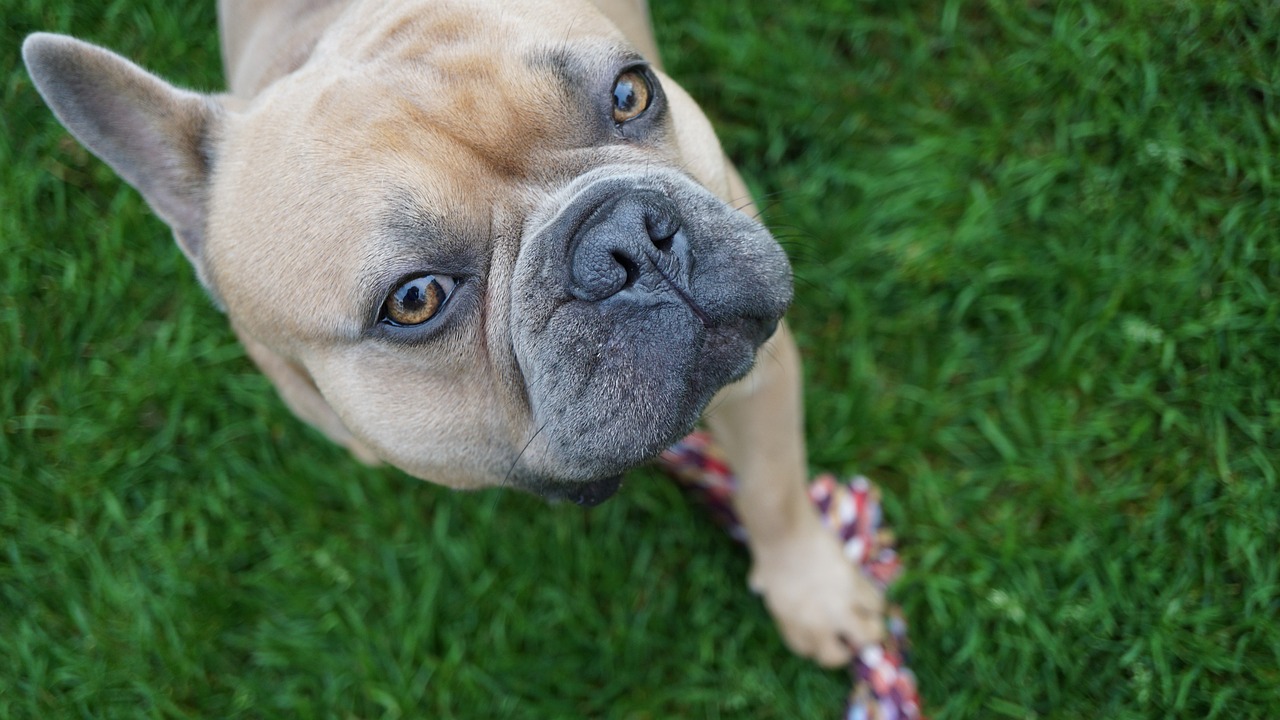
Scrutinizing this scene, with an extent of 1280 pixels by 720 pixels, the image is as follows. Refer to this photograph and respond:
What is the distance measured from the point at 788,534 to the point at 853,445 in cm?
68

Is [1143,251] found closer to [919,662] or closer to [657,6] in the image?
[919,662]

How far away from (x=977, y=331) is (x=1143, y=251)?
0.73 metres

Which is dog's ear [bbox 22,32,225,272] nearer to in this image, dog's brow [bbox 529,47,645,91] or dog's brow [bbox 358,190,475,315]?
dog's brow [bbox 358,190,475,315]

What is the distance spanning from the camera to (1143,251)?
13.8ft

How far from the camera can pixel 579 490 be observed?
294 cm

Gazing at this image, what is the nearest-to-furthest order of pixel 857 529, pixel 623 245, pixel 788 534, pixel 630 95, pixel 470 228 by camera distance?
pixel 623 245 < pixel 470 228 < pixel 630 95 < pixel 788 534 < pixel 857 529

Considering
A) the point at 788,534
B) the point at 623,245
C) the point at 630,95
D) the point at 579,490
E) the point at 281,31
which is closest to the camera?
the point at 623,245

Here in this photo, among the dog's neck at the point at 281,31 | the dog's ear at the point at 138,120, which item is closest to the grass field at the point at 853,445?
the dog's neck at the point at 281,31

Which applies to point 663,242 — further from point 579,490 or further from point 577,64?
point 579,490

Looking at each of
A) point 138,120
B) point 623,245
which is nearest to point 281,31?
point 138,120

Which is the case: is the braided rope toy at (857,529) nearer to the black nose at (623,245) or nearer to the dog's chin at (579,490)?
the dog's chin at (579,490)

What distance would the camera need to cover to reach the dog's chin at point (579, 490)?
112 inches

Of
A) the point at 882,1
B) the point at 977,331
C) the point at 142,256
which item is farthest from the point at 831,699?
the point at 142,256

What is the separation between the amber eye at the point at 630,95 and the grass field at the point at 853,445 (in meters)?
1.77
